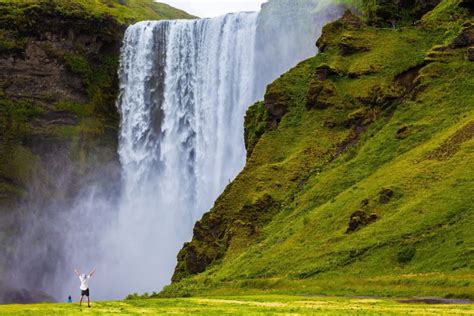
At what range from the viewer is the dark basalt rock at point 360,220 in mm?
57969

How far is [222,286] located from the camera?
57281mm

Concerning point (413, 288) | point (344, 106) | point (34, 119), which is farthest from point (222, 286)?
point (34, 119)

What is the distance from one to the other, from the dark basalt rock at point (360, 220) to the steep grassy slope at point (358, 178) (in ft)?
0.25

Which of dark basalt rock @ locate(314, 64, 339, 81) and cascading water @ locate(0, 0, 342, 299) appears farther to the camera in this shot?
cascading water @ locate(0, 0, 342, 299)

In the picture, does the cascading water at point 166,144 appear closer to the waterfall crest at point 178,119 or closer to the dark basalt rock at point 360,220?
the waterfall crest at point 178,119

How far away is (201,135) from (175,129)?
5.89 meters

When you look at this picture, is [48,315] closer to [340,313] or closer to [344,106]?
[340,313]

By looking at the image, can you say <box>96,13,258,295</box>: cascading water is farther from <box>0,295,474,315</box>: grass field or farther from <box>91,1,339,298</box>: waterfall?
<box>0,295,474,315</box>: grass field

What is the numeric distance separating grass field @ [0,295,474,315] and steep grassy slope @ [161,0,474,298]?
4900mm

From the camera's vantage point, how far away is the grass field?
36.0m

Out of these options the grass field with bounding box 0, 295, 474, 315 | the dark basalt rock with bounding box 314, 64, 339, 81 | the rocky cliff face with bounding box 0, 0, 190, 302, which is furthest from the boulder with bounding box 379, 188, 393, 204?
the rocky cliff face with bounding box 0, 0, 190, 302

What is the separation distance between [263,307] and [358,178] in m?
30.4

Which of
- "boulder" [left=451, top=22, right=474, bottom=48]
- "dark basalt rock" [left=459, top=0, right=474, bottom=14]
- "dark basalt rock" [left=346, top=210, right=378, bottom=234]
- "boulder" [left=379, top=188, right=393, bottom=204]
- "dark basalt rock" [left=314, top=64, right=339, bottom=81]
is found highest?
"dark basalt rock" [left=459, top=0, right=474, bottom=14]

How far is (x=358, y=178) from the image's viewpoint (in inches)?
2655
